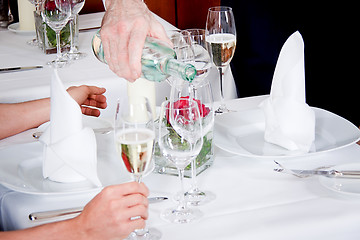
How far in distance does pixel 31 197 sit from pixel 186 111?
0.35m

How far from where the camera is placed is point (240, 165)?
1.23 metres

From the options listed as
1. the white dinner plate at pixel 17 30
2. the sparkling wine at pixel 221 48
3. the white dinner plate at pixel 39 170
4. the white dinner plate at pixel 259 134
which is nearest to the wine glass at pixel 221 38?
the sparkling wine at pixel 221 48

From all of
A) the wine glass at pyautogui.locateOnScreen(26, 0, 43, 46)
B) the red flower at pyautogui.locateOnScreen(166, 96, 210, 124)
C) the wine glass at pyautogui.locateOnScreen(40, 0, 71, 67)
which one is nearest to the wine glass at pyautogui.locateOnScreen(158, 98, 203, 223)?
the red flower at pyautogui.locateOnScreen(166, 96, 210, 124)

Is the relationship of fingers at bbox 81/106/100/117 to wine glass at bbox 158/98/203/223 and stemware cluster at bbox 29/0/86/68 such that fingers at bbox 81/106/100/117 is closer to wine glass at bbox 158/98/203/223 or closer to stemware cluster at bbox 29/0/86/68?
stemware cluster at bbox 29/0/86/68

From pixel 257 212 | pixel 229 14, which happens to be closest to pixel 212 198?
pixel 257 212

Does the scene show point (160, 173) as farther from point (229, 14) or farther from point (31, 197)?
point (229, 14)

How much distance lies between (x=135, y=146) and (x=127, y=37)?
365 mm

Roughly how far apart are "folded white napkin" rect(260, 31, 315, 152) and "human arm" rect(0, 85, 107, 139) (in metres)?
0.54

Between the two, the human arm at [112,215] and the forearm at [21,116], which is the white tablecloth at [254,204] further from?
the forearm at [21,116]

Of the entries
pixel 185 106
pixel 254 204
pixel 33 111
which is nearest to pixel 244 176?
pixel 254 204

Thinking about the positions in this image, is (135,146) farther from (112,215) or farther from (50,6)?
(50,6)

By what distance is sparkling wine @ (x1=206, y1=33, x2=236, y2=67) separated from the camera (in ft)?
5.11

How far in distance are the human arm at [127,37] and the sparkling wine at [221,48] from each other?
0.96 ft

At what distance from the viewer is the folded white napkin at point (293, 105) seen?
1238 mm
